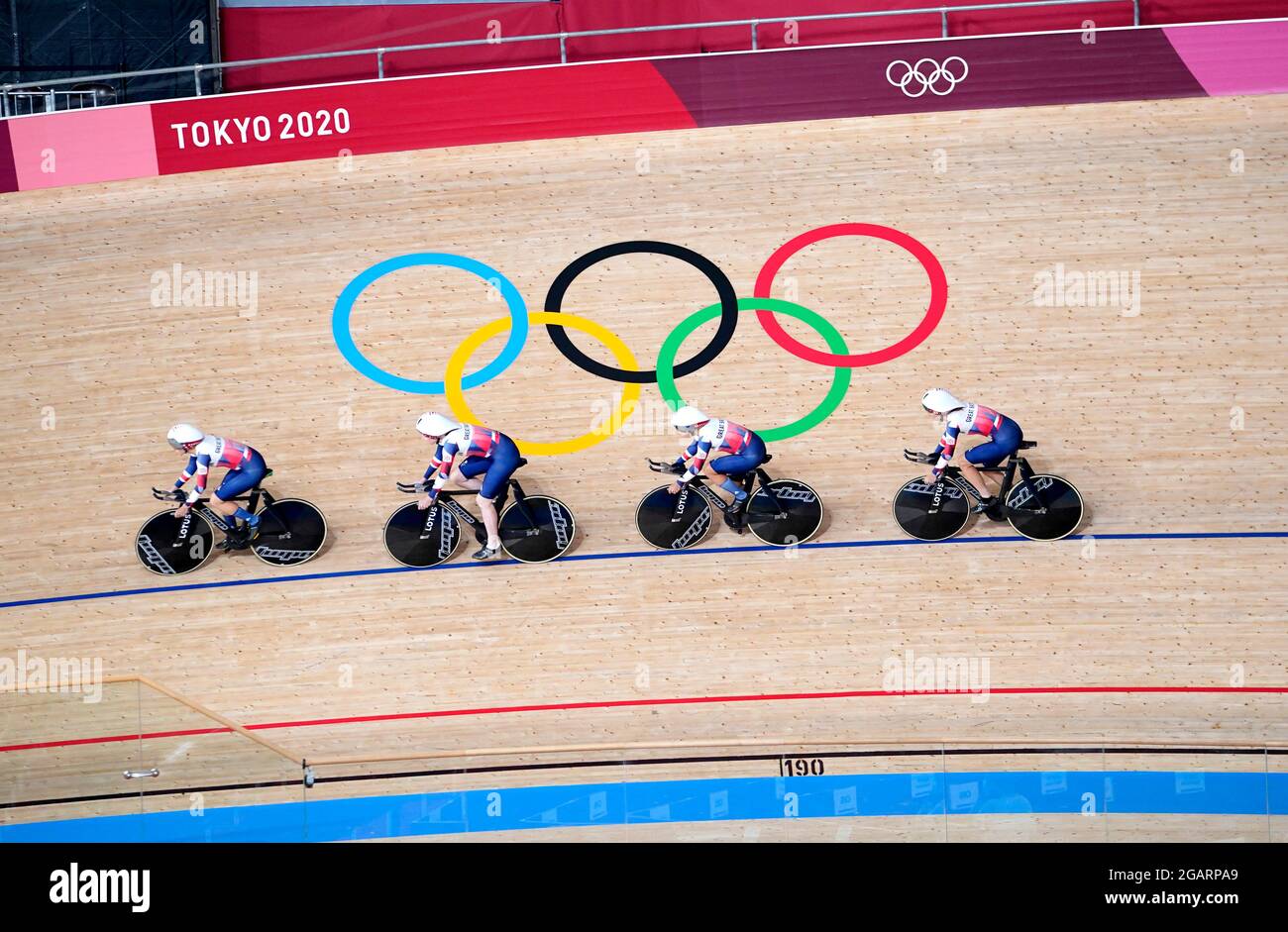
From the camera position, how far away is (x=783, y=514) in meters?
7.68

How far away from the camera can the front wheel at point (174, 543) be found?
26.1 ft

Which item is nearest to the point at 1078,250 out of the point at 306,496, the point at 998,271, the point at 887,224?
the point at 998,271

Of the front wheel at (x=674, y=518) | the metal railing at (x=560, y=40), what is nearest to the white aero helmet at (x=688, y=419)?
the front wheel at (x=674, y=518)

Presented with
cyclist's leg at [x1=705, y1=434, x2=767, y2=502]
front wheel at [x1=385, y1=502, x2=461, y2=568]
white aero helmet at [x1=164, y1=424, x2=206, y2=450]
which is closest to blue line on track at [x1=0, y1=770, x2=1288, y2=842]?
front wheel at [x1=385, y1=502, x2=461, y2=568]

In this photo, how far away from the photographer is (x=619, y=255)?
8461 millimetres

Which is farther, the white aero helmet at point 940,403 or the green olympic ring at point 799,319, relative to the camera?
the green olympic ring at point 799,319

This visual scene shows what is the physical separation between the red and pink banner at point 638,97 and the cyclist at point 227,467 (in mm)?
2355

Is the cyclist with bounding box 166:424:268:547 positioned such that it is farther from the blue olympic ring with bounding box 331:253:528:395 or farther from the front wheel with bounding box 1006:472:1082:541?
the front wheel with bounding box 1006:472:1082:541

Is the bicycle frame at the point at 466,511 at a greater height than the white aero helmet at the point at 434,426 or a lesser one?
lesser

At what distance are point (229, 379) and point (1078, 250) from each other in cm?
593

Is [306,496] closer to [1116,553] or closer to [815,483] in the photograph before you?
[815,483]

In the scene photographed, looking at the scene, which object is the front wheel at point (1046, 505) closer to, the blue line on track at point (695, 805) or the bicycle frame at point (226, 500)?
the blue line on track at point (695, 805)

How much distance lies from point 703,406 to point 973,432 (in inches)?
73.3

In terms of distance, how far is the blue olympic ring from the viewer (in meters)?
8.38
